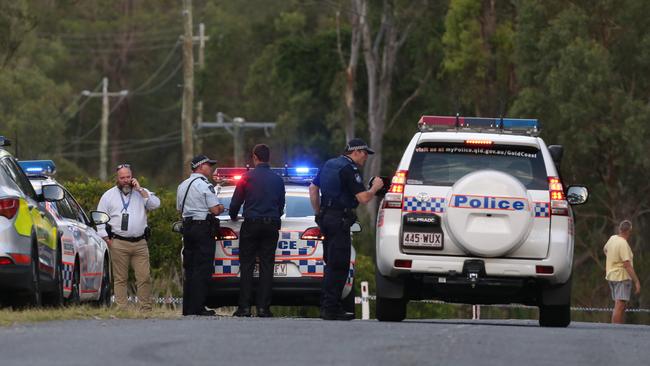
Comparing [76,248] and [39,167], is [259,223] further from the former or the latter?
[39,167]

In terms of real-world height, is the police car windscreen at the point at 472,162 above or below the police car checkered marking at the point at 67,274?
above

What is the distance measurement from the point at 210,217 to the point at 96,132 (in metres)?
72.0

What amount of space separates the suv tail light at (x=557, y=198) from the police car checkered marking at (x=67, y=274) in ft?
15.8

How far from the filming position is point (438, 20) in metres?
54.7

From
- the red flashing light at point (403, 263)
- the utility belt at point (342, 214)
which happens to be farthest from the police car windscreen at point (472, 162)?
the utility belt at point (342, 214)

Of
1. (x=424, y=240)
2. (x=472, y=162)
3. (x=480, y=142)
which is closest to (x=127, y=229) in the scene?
(x=424, y=240)

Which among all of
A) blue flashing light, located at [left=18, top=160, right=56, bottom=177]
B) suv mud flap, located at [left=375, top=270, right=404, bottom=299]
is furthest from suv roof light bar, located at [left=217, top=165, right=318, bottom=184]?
suv mud flap, located at [left=375, top=270, right=404, bottom=299]

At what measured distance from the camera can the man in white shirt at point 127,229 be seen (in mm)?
19219

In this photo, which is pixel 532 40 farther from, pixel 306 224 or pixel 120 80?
pixel 120 80

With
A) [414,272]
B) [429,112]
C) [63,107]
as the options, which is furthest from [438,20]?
[414,272]

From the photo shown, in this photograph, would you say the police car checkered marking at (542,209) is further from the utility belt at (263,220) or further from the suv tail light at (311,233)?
the suv tail light at (311,233)

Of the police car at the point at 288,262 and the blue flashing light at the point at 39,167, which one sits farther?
the blue flashing light at the point at 39,167

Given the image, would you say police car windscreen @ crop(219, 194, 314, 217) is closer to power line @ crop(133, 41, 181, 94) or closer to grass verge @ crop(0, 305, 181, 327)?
grass verge @ crop(0, 305, 181, 327)

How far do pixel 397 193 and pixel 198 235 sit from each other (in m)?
2.87
